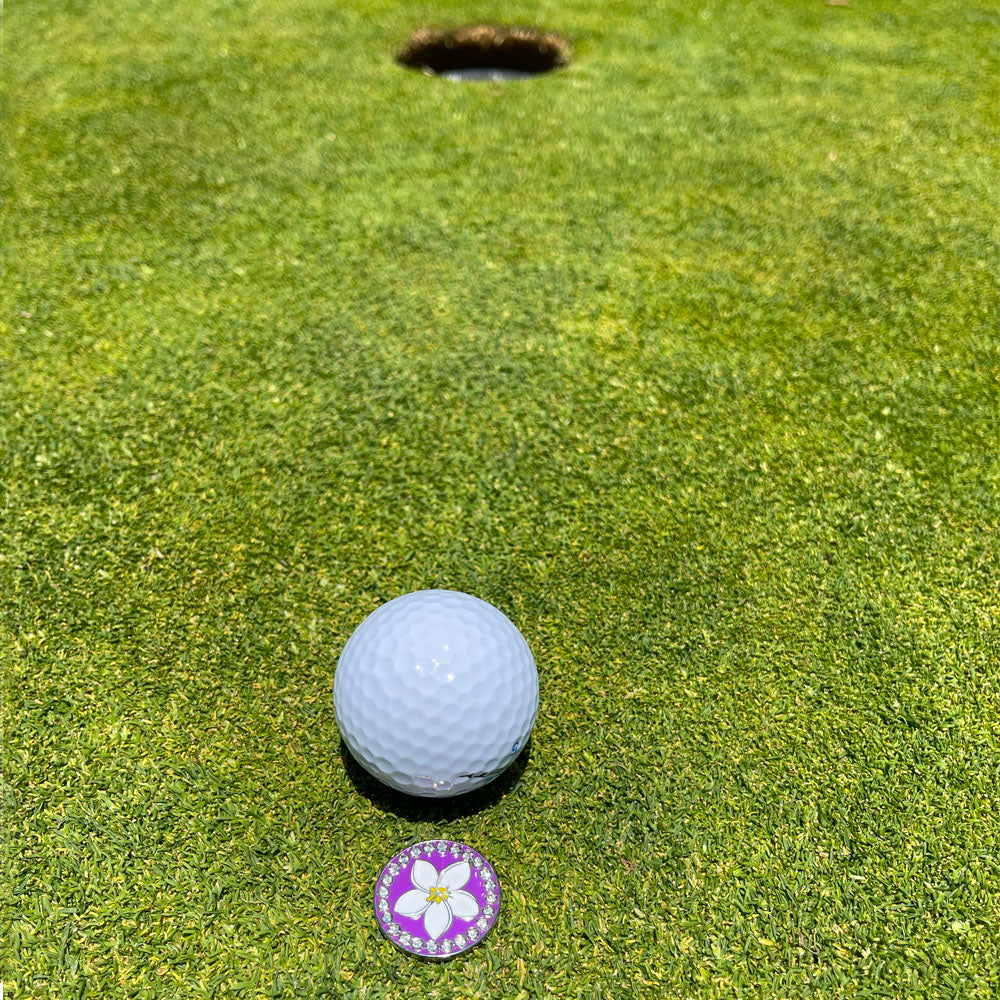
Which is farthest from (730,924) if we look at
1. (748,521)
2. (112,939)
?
(112,939)

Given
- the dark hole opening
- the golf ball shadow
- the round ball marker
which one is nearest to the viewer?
the round ball marker

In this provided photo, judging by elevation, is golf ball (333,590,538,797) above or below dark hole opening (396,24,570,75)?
below

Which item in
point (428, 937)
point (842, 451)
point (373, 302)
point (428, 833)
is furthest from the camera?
point (373, 302)

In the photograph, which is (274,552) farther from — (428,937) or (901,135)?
(901,135)

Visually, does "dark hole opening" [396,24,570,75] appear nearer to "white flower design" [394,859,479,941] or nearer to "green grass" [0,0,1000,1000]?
"green grass" [0,0,1000,1000]

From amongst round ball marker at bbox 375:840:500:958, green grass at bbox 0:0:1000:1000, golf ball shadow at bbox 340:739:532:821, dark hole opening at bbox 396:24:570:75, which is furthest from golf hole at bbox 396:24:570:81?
round ball marker at bbox 375:840:500:958

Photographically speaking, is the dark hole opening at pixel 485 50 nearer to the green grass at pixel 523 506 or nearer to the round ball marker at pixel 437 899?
the green grass at pixel 523 506

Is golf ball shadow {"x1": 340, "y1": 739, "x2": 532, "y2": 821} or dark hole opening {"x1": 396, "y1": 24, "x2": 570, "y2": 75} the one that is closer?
golf ball shadow {"x1": 340, "y1": 739, "x2": 532, "y2": 821}
